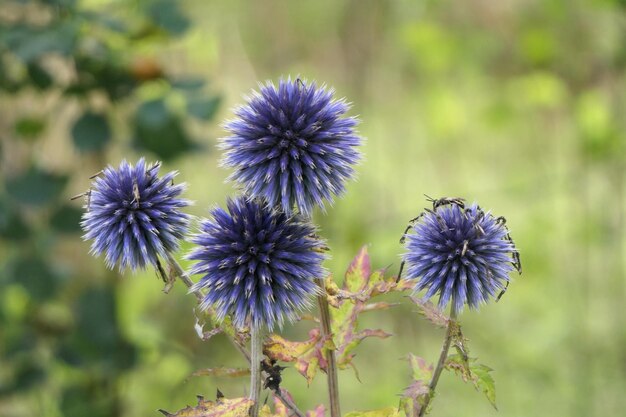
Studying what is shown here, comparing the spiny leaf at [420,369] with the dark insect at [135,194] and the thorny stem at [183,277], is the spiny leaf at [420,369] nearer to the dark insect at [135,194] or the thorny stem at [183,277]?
the thorny stem at [183,277]

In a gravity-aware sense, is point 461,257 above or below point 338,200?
below

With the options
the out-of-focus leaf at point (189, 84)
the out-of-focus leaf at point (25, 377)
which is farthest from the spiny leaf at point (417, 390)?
the out-of-focus leaf at point (25, 377)

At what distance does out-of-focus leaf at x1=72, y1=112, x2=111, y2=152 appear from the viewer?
78.2 inches

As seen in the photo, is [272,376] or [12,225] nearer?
[272,376]

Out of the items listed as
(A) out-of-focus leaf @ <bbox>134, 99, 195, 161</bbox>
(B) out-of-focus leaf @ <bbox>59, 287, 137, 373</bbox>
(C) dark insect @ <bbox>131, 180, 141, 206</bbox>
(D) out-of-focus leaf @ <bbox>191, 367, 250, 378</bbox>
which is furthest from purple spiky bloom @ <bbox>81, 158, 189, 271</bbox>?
(B) out-of-focus leaf @ <bbox>59, 287, 137, 373</bbox>

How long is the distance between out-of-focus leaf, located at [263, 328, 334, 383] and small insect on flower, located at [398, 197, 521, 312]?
0.13m

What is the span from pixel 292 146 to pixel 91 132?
125 centimetres

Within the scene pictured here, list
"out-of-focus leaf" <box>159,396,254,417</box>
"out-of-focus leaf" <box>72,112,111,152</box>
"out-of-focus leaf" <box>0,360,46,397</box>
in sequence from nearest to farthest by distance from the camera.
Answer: "out-of-focus leaf" <box>159,396,254,417</box> → "out-of-focus leaf" <box>72,112,111,152</box> → "out-of-focus leaf" <box>0,360,46,397</box>

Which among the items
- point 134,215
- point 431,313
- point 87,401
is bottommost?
point 87,401

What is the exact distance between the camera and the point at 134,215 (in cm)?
93

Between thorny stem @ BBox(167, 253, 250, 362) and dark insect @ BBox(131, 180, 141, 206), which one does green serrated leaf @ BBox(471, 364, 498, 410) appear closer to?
thorny stem @ BBox(167, 253, 250, 362)

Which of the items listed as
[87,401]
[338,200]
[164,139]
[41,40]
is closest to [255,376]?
[41,40]

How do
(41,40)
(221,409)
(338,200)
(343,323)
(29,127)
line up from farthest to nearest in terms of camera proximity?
(338,200) → (29,127) → (41,40) → (343,323) → (221,409)

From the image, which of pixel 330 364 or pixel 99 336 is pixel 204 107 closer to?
pixel 99 336
